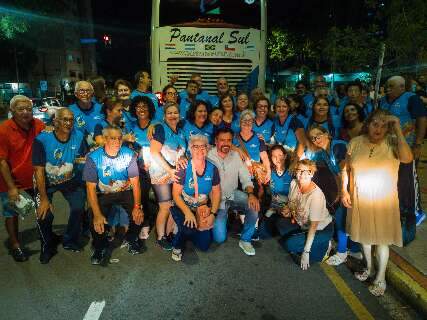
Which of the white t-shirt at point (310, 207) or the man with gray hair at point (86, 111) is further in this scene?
the man with gray hair at point (86, 111)

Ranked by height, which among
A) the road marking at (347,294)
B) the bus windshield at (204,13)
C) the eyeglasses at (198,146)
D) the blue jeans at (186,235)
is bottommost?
the road marking at (347,294)

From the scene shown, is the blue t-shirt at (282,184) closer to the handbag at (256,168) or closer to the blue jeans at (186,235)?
the handbag at (256,168)

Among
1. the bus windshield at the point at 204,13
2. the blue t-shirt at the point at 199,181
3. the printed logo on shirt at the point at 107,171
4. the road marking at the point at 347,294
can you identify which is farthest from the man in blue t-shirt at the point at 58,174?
the bus windshield at the point at 204,13

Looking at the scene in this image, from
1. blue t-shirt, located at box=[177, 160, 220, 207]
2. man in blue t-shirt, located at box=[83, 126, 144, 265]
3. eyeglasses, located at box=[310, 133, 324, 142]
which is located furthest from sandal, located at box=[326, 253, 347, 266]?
man in blue t-shirt, located at box=[83, 126, 144, 265]

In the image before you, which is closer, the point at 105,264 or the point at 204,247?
the point at 105,264

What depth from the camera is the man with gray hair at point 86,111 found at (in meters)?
5.21

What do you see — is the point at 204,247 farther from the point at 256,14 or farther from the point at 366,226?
the point at 256,14

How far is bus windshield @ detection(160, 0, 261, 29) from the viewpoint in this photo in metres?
9.04

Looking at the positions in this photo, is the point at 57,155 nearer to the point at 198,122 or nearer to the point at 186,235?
the point at 186,235

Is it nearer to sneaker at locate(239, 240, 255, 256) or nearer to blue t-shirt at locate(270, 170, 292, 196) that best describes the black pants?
sneaker at locate(239, 240, 255, 256)

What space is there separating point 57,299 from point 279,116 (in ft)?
12.9

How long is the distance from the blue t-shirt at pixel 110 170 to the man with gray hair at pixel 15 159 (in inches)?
32.0

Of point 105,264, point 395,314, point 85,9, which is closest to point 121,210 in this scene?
point 105,264

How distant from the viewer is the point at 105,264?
411 centimetres
